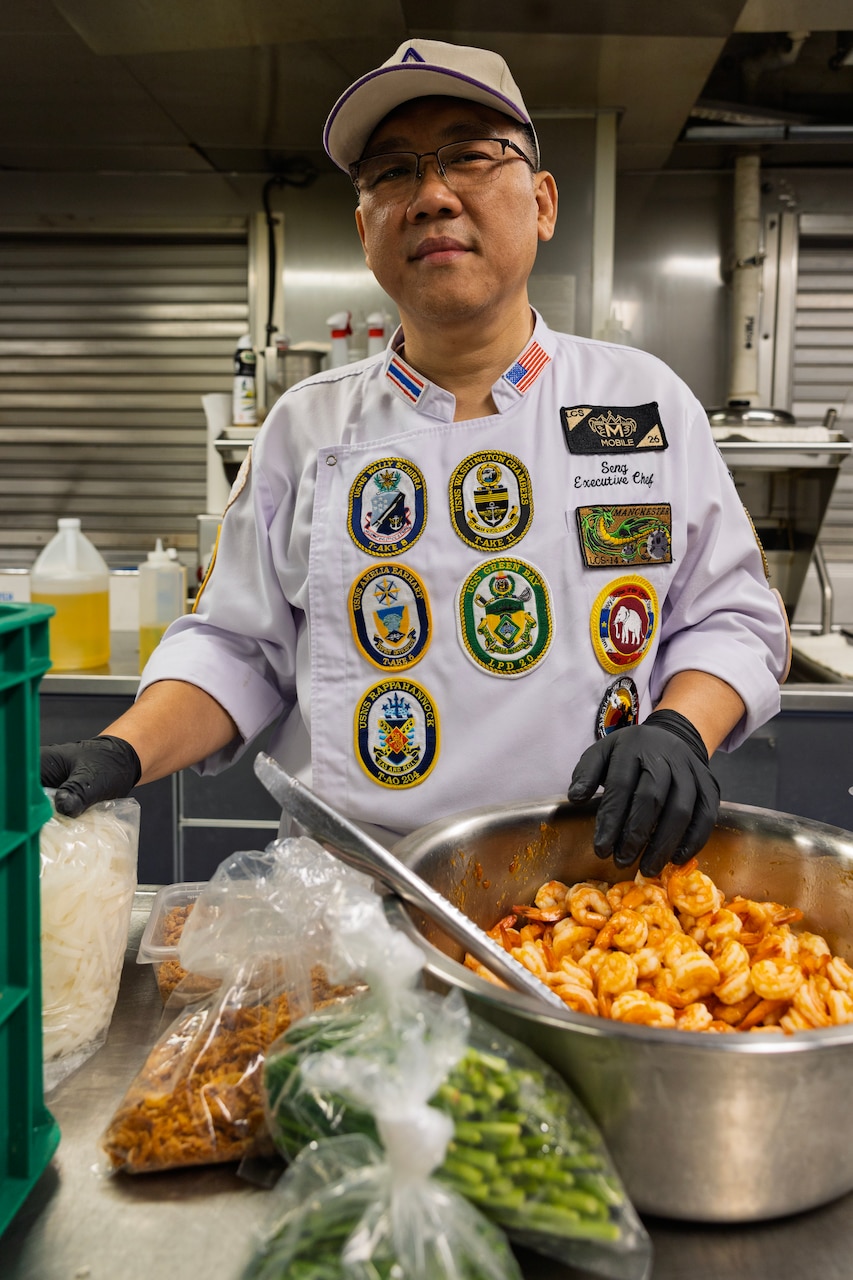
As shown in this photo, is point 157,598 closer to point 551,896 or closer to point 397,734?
point 397,734

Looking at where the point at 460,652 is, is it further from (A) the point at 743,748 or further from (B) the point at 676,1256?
(A) the point at 743,748

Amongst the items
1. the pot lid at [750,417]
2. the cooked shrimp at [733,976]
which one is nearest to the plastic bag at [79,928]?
the cooked shrimp at [733,976]

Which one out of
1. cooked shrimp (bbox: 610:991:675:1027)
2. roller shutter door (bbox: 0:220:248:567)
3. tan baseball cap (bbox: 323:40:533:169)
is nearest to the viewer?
cooked shrimp (bbox: 610:991:675:1027)

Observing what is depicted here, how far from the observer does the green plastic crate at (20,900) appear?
24.7 inches

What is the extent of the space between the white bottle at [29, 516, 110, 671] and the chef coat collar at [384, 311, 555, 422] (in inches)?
70.3

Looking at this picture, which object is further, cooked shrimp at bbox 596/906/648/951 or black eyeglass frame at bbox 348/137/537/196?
black eyeglass frame at bbox 348/137/537/196

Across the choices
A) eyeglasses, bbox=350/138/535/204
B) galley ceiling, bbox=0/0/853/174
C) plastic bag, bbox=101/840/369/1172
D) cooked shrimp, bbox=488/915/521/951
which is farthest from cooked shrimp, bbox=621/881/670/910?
galley ceiling, bbox=0/0/853/174

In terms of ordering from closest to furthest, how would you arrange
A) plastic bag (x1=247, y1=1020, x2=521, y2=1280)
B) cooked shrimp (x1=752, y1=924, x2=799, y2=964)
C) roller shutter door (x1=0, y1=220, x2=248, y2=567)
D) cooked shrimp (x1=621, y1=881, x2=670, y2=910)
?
plastic bag (x1=247, y1=1020, x2=521, y2=1280)
cooked shrimp (x1=752, y1=924, x2=799, y2=964)
cooked shrimp (x1=621, y1=881, x2=670, y2=910)
roller shutter door (x1=0, y1=220, x2=248, y2=567)

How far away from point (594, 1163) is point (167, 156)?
144 inches

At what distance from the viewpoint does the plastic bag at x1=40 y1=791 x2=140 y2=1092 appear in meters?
0.79

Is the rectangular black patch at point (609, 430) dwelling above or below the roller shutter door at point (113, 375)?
below

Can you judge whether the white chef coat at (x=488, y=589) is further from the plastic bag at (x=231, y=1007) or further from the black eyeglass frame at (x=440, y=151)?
the plastic bag at (x=231, y=1007)

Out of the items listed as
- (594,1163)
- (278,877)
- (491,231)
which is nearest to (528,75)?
(491,231)

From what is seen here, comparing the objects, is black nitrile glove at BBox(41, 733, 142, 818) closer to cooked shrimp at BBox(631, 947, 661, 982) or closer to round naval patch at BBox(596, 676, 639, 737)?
cooked shrimp at BBox(631, 947, 661, 982)
